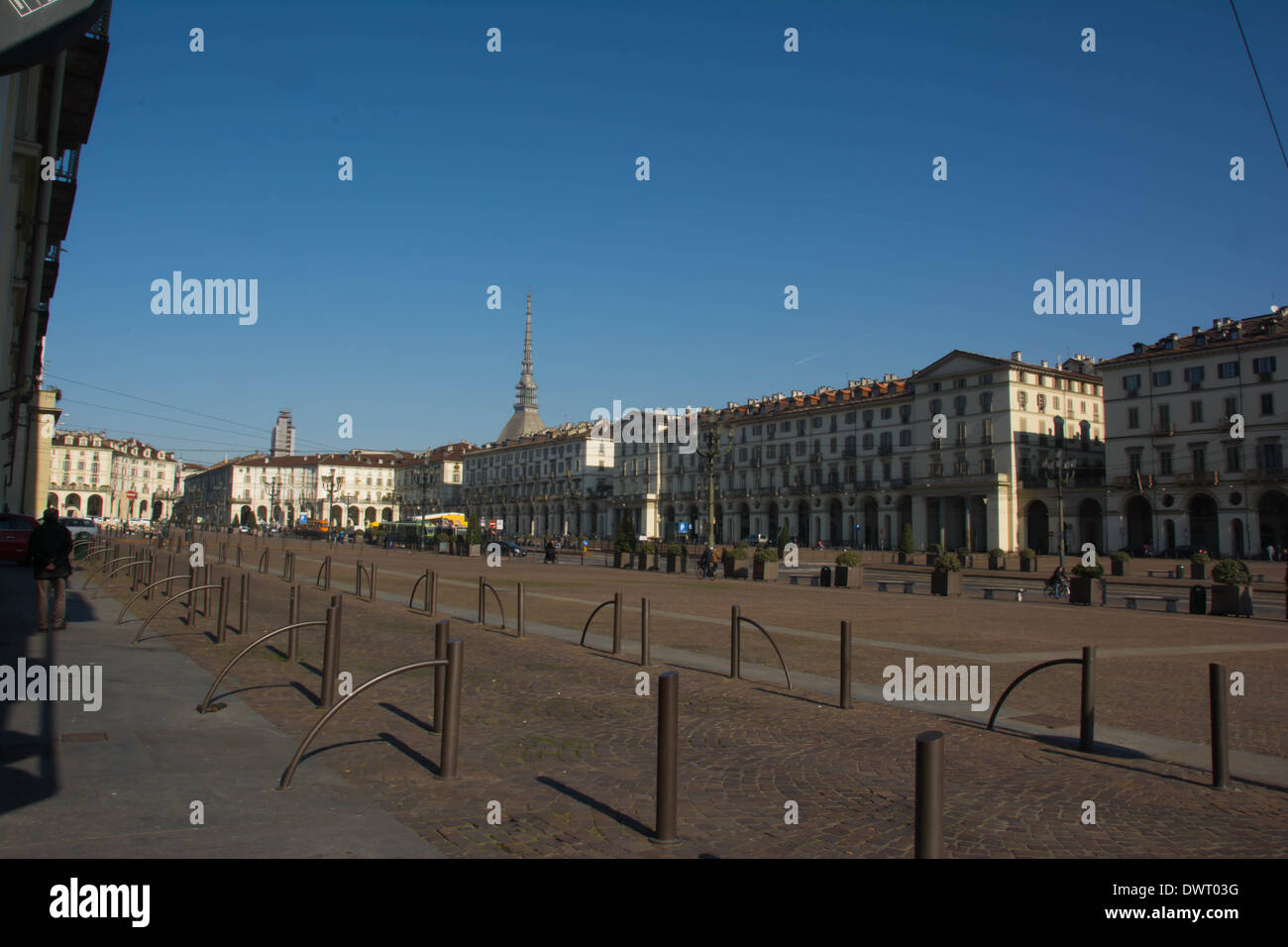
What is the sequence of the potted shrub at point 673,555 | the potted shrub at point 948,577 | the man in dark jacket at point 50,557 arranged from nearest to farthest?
the man in dark jacket at point 50,557, the potted shrub at point 948,577, the potted shrub at point 673,555

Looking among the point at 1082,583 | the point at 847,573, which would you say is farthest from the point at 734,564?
the point at 1082,583

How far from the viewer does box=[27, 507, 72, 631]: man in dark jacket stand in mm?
12062

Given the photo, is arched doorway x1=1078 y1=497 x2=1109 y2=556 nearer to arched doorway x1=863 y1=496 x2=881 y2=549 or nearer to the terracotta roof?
the terracotta roof

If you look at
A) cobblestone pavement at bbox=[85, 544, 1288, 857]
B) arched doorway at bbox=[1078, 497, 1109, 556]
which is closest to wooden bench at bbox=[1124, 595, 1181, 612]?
cobblestone pavement at bbox=[85, 544, 1288, 857]

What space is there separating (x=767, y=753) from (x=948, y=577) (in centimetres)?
2364

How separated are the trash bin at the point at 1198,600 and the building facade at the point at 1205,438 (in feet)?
153

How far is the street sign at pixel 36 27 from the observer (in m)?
2.45

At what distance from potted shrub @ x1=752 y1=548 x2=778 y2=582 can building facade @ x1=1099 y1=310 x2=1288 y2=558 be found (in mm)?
44874

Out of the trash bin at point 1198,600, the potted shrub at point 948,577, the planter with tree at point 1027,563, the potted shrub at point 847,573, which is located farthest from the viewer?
the planter with tree at point 1027,563

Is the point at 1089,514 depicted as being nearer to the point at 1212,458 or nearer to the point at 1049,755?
the point at 1212,458

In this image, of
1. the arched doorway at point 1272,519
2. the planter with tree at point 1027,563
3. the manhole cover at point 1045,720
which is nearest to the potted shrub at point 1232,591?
the manhole cover at point 1045,720

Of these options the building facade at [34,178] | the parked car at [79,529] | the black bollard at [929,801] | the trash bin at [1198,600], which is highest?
the building facade at [34,178]

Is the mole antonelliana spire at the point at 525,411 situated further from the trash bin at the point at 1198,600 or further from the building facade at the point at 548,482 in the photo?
the trash bin at the point at 1198,600
